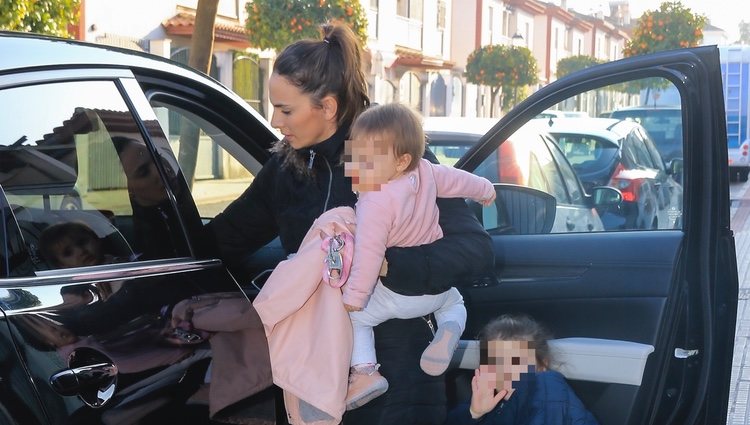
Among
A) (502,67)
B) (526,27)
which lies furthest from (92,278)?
(526,27)

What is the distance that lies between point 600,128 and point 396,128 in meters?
3.09

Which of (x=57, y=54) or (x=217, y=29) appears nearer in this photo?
(x=57, y=54)

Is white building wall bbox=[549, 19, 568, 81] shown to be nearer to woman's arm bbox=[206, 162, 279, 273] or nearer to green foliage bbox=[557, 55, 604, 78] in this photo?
green foliage bbox=[557, 55, 604, 78]

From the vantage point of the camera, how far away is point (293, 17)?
14617 mm

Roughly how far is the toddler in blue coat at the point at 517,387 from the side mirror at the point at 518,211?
0.50m

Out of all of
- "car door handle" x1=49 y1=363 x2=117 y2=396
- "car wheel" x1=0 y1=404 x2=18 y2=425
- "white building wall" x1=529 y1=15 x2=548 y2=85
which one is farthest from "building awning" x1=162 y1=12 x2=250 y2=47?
"white building wall" x1=529 y1=15 x2=548 y2=85

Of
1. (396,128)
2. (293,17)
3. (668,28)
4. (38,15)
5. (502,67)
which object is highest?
(668,28)

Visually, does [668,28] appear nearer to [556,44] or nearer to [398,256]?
[398,256]

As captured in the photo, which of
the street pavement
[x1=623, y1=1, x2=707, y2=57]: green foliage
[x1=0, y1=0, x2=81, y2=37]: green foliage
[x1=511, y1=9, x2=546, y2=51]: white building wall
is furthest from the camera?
[x1=511, y1=9, x2=546, y2=51]: white building wall

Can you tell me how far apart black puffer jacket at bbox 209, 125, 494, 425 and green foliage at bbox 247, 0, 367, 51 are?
12004 millimetres

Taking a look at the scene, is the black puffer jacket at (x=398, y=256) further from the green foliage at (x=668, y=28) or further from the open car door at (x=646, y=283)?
the green foliage at (x=668, y=28)

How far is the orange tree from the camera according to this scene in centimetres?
3005

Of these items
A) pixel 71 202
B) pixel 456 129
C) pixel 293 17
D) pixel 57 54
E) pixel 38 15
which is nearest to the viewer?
pixel 57 54

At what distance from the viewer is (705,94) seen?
264 centimetres
